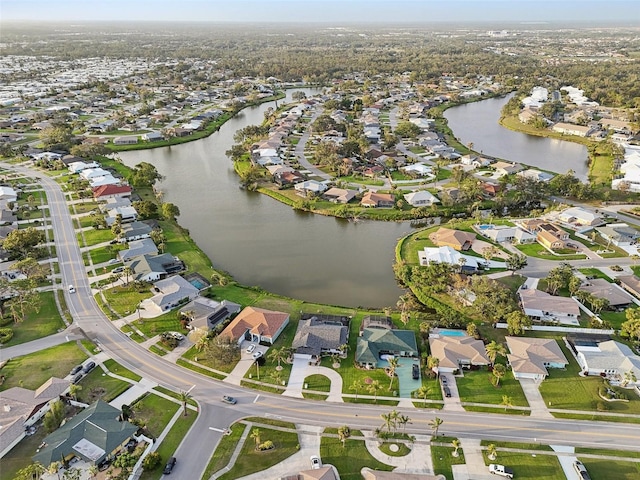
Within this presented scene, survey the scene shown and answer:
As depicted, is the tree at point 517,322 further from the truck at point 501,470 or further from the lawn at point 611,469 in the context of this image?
the truck at point 501,470

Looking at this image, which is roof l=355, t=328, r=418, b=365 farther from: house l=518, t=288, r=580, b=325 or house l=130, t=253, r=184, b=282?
house l=130, t=253, r=184, b=282

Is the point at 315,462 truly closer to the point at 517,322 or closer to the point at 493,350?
the point at 493,350

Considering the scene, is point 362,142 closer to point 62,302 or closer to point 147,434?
point 62,302

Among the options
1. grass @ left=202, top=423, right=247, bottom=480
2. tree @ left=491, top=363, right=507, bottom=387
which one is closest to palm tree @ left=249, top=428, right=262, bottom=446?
grass @ left=202, top=423, right=247, bottom=480

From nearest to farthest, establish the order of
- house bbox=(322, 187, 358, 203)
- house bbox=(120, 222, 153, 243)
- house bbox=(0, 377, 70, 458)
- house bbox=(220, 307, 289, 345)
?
house bbox=(0, 377, 70, 458) → house bbox=(220, 307, 289, 345) → house bbox=(120, 222, 153, 243) → house bbox=(322, 187, 358, 203)

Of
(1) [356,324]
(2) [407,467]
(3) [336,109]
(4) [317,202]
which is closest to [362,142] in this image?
(4) [317,202]

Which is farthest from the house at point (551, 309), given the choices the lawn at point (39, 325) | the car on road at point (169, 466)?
the lawn at point (39, 325)

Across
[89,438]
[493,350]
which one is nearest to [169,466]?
[89,438]
